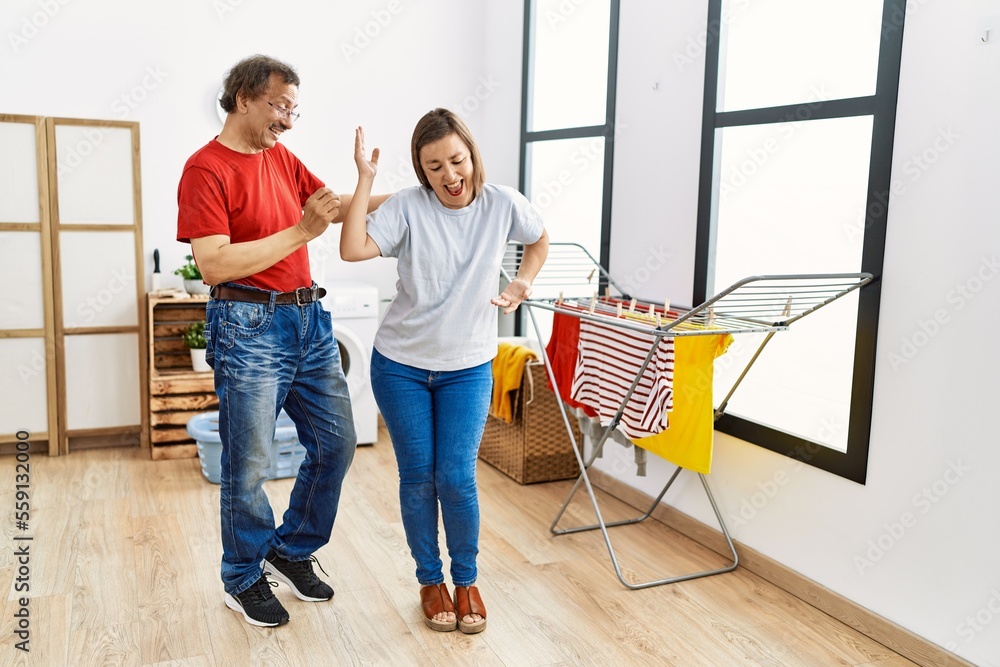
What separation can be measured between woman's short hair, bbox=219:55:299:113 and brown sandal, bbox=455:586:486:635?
1433 mm

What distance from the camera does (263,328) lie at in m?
2.25

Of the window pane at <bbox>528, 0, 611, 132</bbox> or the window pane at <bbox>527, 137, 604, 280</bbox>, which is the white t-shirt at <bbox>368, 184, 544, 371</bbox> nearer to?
the window pane at <bbox>527, 137, 604, 280</bbox>

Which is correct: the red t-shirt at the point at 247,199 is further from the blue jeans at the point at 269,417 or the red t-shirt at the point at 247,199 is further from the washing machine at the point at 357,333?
the washing machine at the point at 357,333

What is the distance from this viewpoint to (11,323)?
385 cm

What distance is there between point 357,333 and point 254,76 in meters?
2.13

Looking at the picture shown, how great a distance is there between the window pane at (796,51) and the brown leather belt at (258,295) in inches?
63.8

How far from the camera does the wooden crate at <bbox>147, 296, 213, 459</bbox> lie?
13.0 ft

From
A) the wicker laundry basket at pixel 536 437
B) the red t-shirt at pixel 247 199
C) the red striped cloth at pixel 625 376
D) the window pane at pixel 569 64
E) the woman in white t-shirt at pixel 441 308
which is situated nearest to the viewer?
the red t-shirt at pixel 247 199

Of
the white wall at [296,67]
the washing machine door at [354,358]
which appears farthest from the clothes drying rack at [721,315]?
the white wall at [296,67]

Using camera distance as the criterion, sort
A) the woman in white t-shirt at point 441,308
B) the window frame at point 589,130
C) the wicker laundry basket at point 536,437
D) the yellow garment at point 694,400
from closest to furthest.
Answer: the woman in white t-shirt at point 441,308
the yellow garment at point 694,400
the window frame at point 589,130
the wicker laundry basket at point 536,437

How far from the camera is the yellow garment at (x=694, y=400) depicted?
271cm

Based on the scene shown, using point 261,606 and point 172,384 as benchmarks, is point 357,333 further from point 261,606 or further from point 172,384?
point 261,606

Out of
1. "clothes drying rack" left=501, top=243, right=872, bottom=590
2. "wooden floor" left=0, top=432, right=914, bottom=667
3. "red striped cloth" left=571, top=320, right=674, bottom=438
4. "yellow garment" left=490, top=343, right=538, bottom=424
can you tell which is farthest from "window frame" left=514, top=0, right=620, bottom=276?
"wooden floor" left=0, top=432, right=914, bottom=667

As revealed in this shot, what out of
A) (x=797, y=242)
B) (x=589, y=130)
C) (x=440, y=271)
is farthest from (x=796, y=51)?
(x=440, y=271)
